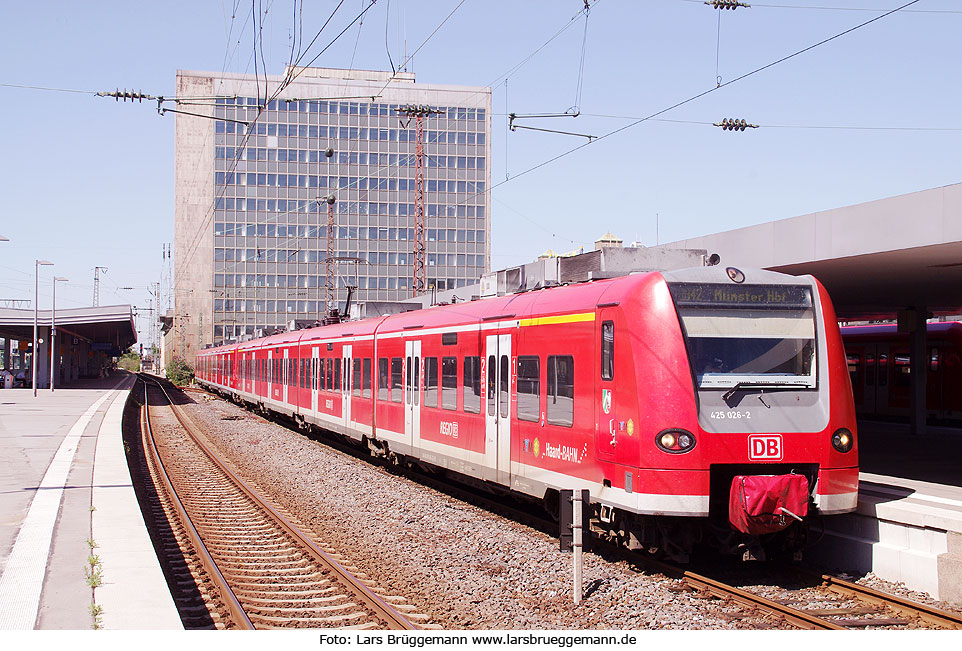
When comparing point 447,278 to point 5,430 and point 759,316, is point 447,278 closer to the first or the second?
point 5,430

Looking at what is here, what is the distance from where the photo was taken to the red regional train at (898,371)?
78.3ft

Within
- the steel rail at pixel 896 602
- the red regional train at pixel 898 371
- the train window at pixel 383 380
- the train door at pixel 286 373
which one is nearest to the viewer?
the steel rail at pixel 896 602

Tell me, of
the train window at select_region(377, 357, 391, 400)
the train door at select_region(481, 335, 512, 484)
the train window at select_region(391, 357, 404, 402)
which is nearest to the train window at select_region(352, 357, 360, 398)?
the train window at select_region(377, 357, 391, 400)

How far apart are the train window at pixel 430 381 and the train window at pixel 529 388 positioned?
3410mm

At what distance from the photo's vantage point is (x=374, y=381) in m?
18.4

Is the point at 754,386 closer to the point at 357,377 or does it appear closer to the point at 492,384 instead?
the point at 492,384

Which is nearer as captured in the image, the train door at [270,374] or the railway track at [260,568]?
the railway track at [260,568]

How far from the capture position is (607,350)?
368 inches

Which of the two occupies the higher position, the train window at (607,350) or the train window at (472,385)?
the train window at (607,350)

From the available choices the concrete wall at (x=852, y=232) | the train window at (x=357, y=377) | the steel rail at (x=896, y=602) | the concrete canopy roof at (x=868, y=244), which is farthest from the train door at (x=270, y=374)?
the steel rail at (x=896, y=602)

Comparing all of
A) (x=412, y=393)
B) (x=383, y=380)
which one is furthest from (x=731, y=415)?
(x=383, y=380)

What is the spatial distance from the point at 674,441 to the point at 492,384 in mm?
4226

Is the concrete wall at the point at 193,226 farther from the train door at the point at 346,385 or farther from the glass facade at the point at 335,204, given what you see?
the train door at the point at 346,385
